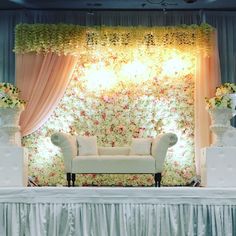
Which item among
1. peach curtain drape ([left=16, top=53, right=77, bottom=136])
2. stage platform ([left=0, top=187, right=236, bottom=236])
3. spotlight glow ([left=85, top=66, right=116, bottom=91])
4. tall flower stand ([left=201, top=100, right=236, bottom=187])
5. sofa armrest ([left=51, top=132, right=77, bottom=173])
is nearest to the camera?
stage platform ([left=0, top=187, right=236, bottom=236])

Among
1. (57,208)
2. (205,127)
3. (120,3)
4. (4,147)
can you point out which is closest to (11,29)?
(120,3)

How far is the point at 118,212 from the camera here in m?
4.85

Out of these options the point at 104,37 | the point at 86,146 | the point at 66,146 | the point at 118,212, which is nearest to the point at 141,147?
the point at 86,146

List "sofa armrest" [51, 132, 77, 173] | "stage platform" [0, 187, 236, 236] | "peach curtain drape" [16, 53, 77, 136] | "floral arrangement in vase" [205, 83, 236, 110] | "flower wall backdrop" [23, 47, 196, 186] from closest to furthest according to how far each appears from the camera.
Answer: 1. "stage platform" [0, 187, 236, 236]
2. "floral arrangement in vase" [205, 83, 236, 110]
3. "sofa armrest" [51, 132, 77, 173]
4. "peach curtain drape" [16, 53, 77, 136]
5. "flower wall backdrop" [23, 47, 196, 186]

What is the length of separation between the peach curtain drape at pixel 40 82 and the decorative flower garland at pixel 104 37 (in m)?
0.16

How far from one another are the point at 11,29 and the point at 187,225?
570 cm

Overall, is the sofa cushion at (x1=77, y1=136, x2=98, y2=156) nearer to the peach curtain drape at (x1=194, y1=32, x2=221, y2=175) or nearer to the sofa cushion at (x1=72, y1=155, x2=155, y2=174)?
the sofa cushion at (x1=72, y1=155, x2=155, y2=174)

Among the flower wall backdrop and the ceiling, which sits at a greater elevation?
the ceiling

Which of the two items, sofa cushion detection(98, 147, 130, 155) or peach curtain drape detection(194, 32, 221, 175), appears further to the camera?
peach curtain drape detection(194, 32, 221, 175)

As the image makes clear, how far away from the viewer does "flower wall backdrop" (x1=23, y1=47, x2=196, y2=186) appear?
29.6 ft

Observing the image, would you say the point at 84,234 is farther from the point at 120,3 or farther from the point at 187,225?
the point at 120,3

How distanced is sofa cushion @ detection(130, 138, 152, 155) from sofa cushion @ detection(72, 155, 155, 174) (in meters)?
0.40

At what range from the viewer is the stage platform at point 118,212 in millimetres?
4785

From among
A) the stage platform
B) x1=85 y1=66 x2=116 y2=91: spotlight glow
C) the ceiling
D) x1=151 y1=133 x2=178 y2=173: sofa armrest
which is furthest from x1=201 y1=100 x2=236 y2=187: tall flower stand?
the ceiling
